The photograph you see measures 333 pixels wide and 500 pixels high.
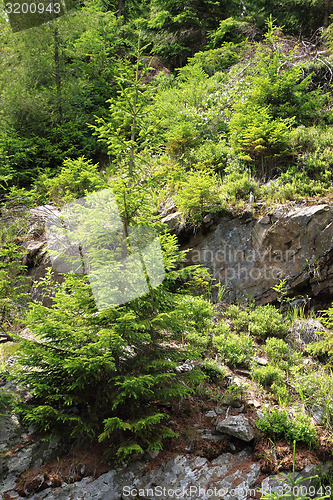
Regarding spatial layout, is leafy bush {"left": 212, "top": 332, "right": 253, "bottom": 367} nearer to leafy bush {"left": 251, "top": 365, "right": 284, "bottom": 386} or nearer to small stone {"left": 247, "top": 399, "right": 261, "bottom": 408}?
leafy bush {"left": 251, "top": 365, "right": 284, "bottom": 386}

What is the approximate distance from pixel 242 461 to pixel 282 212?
4282 millimetres

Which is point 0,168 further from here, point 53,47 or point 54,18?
point 54,18

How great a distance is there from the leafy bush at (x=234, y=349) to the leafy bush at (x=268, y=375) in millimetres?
310

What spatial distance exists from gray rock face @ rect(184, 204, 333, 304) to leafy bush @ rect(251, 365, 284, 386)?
5.93 ft

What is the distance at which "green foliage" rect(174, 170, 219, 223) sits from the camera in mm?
5957

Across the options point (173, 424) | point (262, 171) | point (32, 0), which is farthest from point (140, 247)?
point (32, 0)

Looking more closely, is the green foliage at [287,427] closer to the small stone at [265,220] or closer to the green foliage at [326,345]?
the green foliage at [326,345]

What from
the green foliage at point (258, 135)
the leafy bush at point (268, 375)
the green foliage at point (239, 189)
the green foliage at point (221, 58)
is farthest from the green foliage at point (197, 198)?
the green foliage at point (221, 58)

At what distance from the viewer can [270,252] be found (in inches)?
233

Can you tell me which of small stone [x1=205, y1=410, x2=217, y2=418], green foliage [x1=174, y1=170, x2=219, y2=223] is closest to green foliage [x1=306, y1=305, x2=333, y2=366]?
small stone [x1=205, y1=410, x2=217, y2=418]

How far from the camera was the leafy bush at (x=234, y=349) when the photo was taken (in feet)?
14.8

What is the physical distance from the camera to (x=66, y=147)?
10.1 metres

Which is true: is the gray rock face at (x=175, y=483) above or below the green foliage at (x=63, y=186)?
below

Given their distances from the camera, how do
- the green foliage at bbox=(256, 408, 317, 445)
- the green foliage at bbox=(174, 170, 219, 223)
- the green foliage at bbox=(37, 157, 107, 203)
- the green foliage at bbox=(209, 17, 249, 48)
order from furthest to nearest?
the green foliage at bbox=(209, 17, 249, 48) < the green foliage at bbox=(37, 157, 107, 203) < the green foliage at bbox=(174, 170, 219, 223) < the green foliage at bbox=(256, 408, 317, 445)
